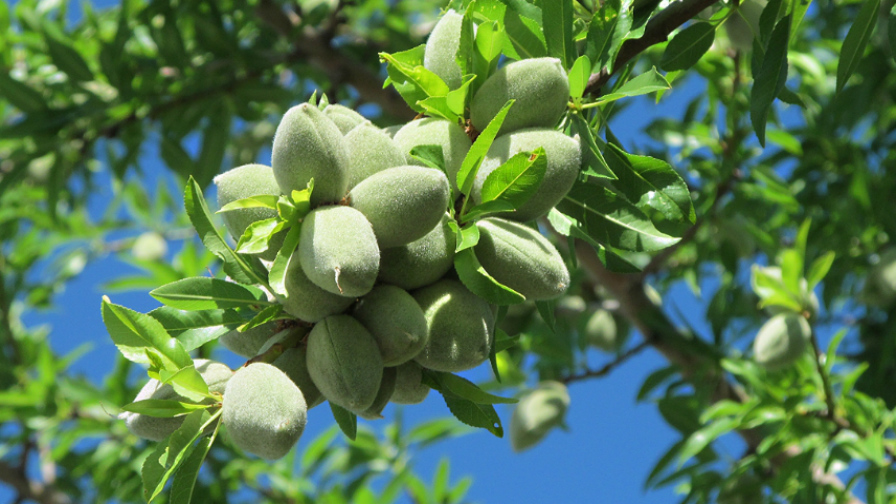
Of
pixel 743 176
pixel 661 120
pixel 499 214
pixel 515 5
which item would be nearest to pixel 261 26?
pixel 661 120

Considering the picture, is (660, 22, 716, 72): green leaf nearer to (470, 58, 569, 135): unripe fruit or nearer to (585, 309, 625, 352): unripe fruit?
(470, 58, 569, 135): unripe fruit

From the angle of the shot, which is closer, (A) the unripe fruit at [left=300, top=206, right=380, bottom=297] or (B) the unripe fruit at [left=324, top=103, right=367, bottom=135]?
(A) the unripe fruit at [left=300, top=206, right=380, bottom=297]

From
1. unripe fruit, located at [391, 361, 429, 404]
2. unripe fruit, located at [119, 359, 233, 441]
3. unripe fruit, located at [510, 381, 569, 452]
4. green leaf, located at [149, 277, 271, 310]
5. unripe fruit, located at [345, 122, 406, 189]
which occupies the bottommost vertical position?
unripe fruit, located at [510, 381, 569, 452]

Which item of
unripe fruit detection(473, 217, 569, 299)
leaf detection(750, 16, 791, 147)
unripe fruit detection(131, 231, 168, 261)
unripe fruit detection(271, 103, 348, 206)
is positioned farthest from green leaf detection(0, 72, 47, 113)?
leaf detection(750, 16, 791, 147)

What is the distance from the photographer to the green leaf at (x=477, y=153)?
0.80 m

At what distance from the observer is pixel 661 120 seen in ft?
7.05

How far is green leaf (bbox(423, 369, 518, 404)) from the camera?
34.1 inches

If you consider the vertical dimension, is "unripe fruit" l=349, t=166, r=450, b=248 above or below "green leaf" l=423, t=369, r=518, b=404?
above

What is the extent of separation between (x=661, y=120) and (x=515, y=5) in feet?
4.09

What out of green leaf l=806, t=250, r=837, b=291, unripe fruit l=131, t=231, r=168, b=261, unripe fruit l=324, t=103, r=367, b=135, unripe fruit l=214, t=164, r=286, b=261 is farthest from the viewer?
unripe fruit l=131, t=231, r=168, b=261

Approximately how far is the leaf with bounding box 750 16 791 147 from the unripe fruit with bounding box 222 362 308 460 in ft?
2.02

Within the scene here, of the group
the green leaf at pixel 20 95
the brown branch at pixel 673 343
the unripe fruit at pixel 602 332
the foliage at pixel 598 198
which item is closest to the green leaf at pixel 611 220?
the foliage at pixel 598 198

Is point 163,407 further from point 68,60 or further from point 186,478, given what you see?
point 68,60

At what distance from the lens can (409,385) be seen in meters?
0.88
